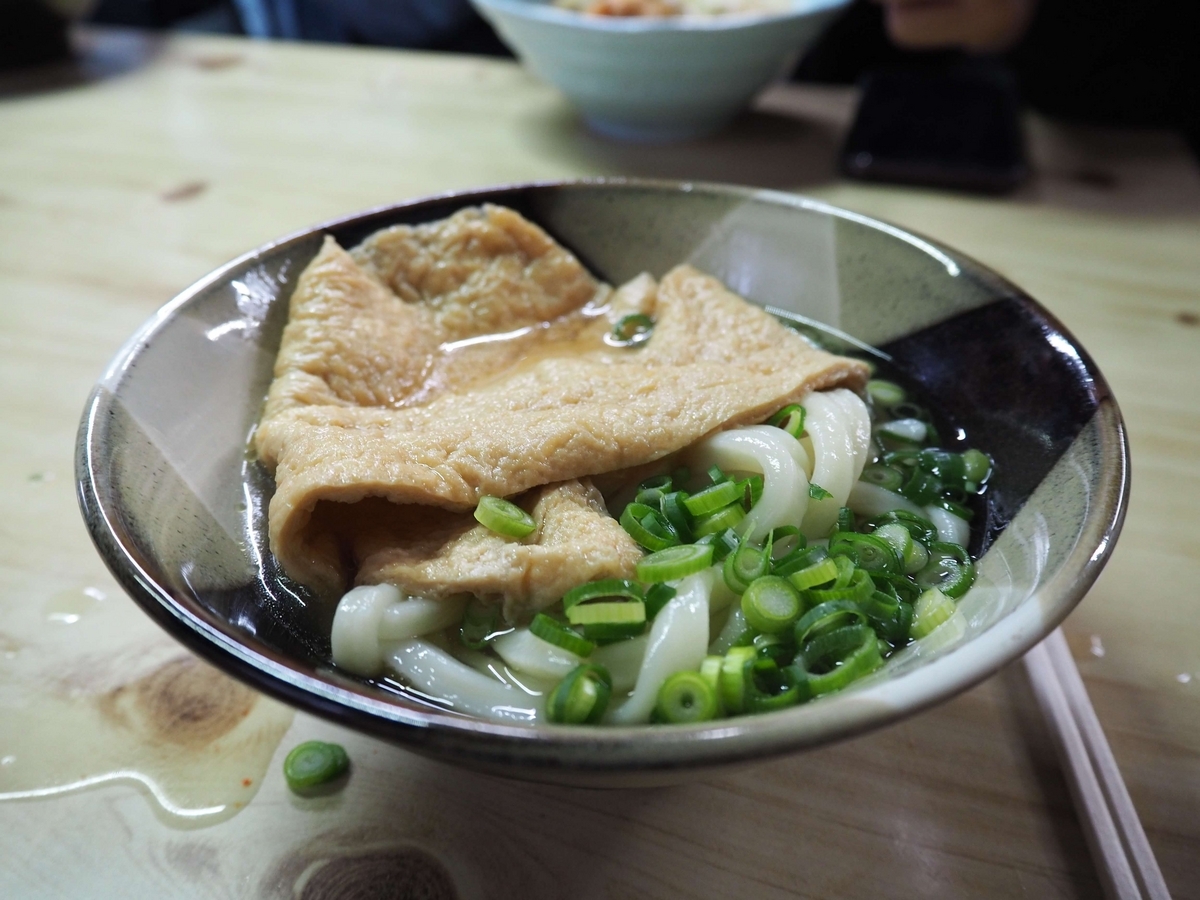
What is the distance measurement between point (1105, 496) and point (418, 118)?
363 cm

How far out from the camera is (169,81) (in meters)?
4.56

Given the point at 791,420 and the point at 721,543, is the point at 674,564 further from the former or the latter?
the point at 791,420

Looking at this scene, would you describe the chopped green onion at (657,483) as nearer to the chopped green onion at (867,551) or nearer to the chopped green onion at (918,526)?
the chopped green onion at (867,551)

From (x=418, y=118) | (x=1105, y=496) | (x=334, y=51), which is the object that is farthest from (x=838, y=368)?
(x=334, y=51)

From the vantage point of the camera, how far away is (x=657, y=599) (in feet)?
4.46

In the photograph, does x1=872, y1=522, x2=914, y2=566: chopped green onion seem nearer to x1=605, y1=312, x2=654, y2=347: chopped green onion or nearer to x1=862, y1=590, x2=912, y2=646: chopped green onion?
x1=862, y1=590, x2=912, y2=646: chopped green onion

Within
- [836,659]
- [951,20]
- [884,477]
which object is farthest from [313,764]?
[951,20]

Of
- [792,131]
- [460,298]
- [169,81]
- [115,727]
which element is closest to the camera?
[115,727]

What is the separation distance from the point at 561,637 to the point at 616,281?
4.15 ft

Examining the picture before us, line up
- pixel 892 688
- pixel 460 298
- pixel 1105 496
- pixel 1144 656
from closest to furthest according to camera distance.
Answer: pixel 892 688, pixel 1105 496, pixel 1144 656, pixel 460 298

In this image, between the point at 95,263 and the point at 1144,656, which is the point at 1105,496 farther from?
the point at 95,263

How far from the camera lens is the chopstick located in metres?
1.24

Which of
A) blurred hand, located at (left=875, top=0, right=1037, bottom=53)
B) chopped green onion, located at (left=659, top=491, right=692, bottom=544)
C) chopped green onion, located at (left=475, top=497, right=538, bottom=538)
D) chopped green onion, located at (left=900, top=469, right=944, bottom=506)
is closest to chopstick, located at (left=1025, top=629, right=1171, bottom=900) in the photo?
chopped green onion, located at (left=900, top=469, right=944, bottom=506)

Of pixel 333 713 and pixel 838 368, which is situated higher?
pixel 333 713
